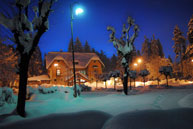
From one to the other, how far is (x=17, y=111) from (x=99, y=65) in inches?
1549

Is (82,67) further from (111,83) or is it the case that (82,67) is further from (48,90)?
(48,90)

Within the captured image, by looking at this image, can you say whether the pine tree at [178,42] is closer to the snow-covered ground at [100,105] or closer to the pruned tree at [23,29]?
the snow-covered ground at [100,105]

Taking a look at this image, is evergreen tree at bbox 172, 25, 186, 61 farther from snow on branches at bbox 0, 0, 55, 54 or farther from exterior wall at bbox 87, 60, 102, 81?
snow on branches at bbox 0, 0, 55, 54

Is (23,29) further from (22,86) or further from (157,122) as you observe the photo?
(157,122)

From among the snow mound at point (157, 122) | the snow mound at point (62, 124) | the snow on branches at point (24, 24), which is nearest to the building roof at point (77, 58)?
the snow on branches at point (24, 24)

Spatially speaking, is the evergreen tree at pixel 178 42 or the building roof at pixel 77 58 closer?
the building roof at pixel 77 58

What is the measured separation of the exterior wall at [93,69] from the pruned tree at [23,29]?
36918 millimetres

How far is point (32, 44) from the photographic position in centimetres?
621

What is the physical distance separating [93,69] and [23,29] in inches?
1489

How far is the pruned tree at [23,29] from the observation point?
577 cm

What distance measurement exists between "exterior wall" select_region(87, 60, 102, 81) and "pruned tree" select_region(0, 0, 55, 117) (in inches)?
1453

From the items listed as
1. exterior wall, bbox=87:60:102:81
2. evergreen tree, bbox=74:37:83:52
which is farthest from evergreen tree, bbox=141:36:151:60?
evergreen tree, bbox=74:37:83:52

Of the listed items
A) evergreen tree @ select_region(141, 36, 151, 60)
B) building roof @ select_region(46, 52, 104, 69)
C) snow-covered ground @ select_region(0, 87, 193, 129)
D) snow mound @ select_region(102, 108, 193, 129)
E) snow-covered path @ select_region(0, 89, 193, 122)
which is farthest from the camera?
evergreen tree @ select_region(141, 36, 151, 60)

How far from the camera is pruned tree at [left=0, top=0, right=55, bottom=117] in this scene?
18.9 ft
